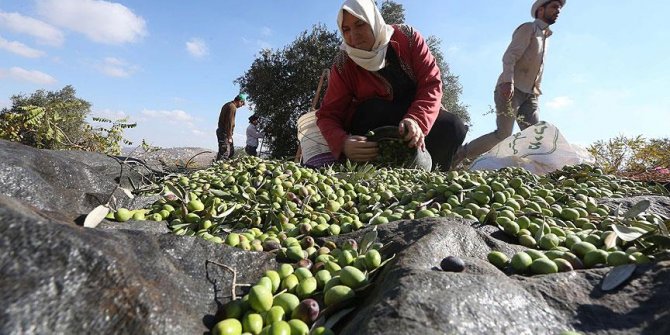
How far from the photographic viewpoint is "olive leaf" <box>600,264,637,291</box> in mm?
918

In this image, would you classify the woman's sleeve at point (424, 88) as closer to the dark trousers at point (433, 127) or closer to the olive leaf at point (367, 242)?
the dark trousers at point (433, 127)

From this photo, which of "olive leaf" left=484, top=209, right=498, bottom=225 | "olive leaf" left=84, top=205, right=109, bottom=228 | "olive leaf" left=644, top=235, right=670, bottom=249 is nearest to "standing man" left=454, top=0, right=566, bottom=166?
"olive leaf" left=484, top=209, right=498, bottom=225

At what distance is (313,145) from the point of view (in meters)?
5.14

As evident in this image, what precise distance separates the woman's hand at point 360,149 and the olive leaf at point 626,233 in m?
2.82

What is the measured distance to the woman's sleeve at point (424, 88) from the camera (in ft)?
13.8

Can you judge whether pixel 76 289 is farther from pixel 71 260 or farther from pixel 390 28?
pixel 390 28

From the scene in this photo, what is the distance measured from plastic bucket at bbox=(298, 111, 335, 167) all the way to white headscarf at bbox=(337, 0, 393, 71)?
1.02 m

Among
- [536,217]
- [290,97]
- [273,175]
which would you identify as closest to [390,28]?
[273,175]

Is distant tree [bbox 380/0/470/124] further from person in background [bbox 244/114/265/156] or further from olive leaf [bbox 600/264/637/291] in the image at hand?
olive leaf [bbox 600/264/637/291]

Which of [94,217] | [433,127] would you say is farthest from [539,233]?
[433,127]

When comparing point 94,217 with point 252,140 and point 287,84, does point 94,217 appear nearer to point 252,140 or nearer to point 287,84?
point 252,140

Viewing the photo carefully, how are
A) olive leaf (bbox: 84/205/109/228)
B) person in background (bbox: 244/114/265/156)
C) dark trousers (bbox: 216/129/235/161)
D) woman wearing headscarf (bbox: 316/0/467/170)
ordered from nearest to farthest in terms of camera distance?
olive leaf (bbox: 84/205/109/228)
woman wearing headscarf (bbox: 316/0/467/170)
dark trousers (bbox: 216/129/235/161)
person in background (bbox: 244/114/265/156)

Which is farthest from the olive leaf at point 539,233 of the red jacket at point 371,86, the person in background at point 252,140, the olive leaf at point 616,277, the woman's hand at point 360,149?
the person in background at point 252,140

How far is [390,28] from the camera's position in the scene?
4.75 meters
